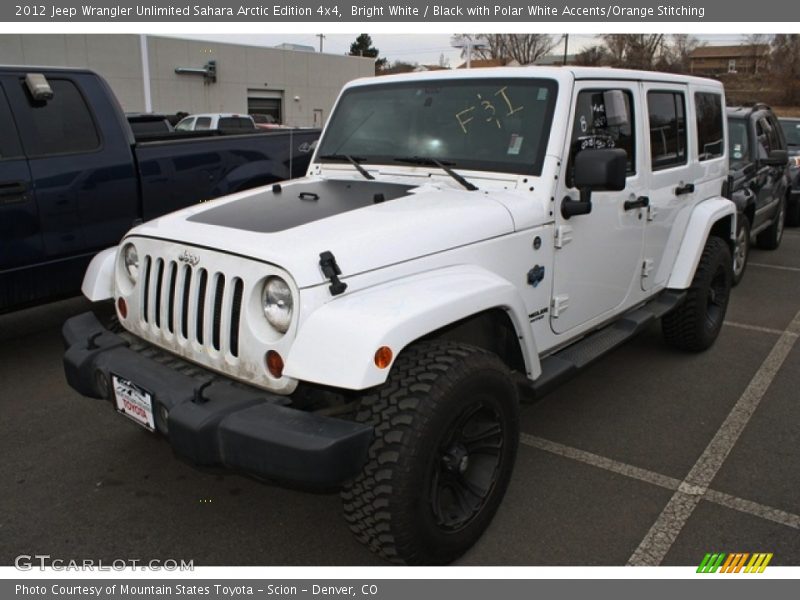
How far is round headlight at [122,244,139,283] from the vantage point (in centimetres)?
317

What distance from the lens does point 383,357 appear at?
227 centimetres

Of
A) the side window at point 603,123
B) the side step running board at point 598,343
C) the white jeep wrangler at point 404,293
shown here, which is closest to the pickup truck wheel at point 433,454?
the white jeep wrangler at point 404,293

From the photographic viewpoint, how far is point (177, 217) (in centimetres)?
317

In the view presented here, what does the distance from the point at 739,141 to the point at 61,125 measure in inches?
277

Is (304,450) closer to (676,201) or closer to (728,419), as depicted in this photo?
(728,419)

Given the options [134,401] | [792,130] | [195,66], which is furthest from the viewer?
[195,66]

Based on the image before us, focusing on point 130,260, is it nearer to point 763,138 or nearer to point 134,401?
point 134,401

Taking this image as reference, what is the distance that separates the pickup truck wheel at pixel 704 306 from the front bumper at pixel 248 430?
3.26 meters

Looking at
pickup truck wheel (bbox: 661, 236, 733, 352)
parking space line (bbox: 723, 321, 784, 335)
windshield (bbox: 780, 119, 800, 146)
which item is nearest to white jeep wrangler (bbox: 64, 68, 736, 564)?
pickup truck wheel (bbox: 661, 236, 733, 352)

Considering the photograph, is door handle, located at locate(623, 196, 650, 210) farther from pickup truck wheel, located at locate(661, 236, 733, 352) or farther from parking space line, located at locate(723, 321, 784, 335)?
parking space line, located at locate(723, 321, 784, 335)

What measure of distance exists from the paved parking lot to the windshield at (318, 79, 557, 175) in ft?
5.20

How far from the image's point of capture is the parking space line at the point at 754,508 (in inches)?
118

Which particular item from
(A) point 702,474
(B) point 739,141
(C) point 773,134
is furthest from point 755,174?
(A) point 702,474

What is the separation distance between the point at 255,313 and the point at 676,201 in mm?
3134
